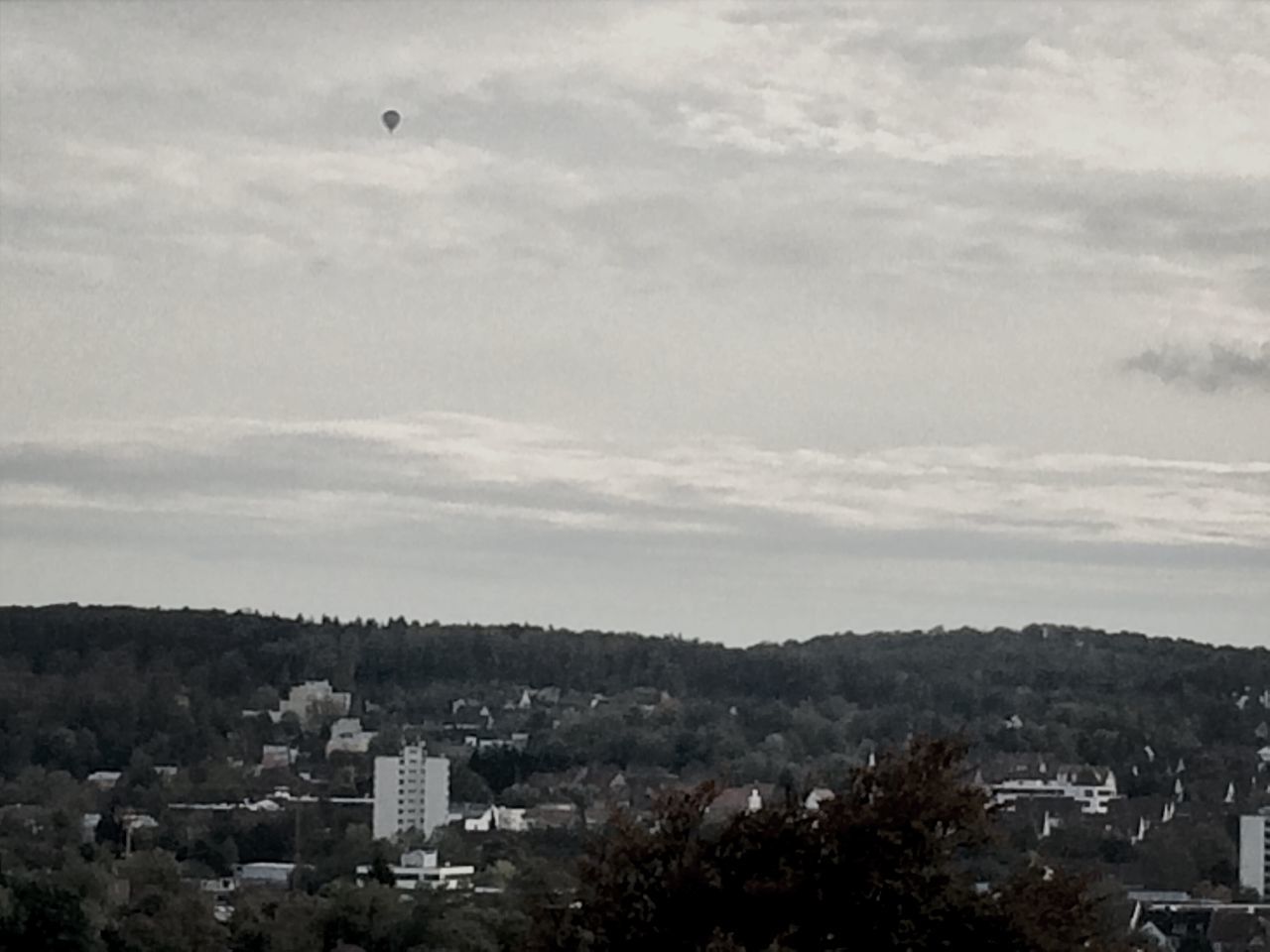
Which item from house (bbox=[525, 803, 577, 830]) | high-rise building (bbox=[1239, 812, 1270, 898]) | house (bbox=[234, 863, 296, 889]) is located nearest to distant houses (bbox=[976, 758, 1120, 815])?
high-rise building (bbox=[1239, 812, 1270, 898])

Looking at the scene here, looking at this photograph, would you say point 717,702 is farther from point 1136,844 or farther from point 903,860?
point 903,860

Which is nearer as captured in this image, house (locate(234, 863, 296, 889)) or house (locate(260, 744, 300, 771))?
house (locate(234, 863, 296, 889))

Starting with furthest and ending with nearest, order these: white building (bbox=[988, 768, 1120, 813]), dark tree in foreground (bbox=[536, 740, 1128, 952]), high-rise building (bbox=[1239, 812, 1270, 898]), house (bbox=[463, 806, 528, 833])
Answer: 1. house (bbox=[463, 806, 528, 833])
2. white building (bbox=[988, 768, 1120, 813])
3. high-rise building (bbox=[1239, 812, 1270, 898])
4. dark tree in foreground (bbox=[536, 740, 1128, 952])

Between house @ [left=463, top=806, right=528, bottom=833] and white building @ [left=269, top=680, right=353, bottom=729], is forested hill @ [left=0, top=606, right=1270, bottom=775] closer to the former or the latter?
white building @ [left=269, top=680, right=353, bottom=729]

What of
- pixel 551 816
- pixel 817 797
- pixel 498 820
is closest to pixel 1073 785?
pixel 551 816

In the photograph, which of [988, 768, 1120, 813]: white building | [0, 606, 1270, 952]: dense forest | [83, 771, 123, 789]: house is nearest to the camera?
[0, 606, 1270, 952]: dense forest

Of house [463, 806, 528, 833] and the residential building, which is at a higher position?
the residential building

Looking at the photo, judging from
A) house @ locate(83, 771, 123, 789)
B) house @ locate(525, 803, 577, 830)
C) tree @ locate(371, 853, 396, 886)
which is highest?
house @ locate(525, 803, 577, 830)
